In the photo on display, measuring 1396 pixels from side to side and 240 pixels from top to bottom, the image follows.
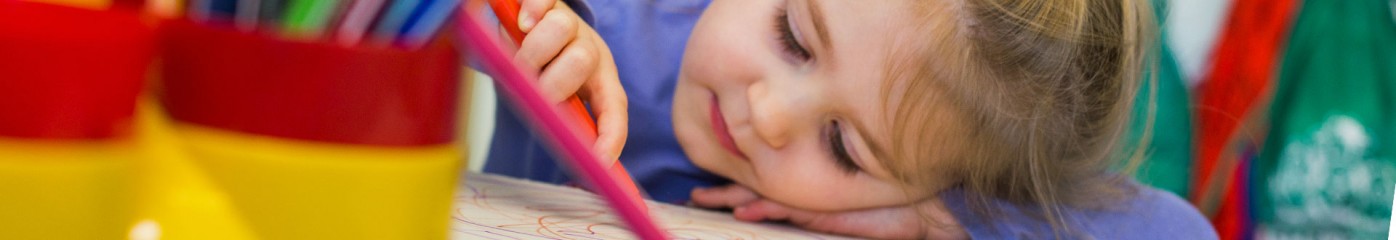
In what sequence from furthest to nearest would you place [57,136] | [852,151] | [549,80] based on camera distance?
1. [852,151]
2. [549,80]
3. [57,136]

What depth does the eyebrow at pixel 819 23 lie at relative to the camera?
470mm

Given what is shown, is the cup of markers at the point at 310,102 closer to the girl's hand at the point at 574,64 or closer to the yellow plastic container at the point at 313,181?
the yellow plastic container at the point at 313,181

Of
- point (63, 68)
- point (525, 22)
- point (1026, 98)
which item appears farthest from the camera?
point (1026, 98)

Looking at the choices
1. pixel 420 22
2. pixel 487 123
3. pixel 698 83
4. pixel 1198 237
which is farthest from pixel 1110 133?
pixel 420 22

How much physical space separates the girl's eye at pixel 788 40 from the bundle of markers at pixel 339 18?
0.36 m

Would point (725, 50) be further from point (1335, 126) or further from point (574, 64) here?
point (1335, 126)

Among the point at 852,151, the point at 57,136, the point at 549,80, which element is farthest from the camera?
the point at 852,151

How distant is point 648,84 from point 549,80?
14 centimetres

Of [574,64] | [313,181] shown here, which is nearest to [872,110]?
[574,64]

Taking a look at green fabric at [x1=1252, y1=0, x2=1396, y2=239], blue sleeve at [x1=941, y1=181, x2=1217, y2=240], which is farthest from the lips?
green fabric at [x1=1252, y1=0, x2=1396, y2=239]

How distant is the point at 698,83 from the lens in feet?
1.73

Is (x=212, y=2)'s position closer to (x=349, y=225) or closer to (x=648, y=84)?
(x=349, y=225)

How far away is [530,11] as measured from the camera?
39cm

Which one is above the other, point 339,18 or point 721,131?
point 339,18
